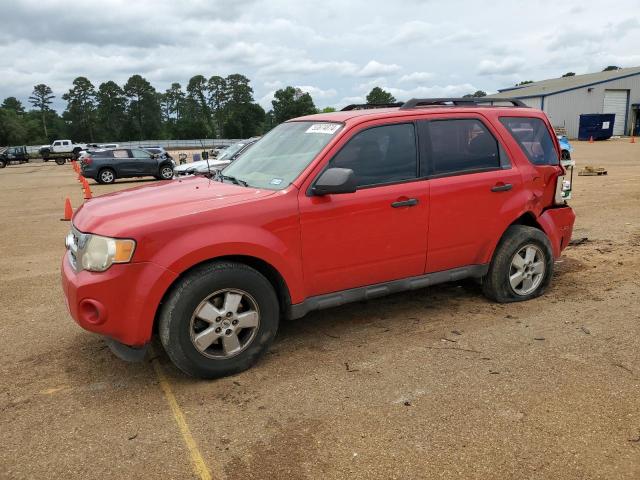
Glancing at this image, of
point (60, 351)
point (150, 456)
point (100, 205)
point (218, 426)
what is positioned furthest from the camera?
point (60, 351)

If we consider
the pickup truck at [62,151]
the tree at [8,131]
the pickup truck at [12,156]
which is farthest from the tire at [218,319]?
the tree at [8,131]

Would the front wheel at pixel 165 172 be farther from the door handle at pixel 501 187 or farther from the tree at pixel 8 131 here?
the tree at pixel 8 131

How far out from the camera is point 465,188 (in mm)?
4309

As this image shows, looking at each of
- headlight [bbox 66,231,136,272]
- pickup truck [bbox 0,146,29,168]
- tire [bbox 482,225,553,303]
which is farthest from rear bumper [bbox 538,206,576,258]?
pickup truck [bbox 0,146,29,168]

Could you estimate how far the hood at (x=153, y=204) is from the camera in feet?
10.8

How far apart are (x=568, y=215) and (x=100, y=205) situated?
4366mm

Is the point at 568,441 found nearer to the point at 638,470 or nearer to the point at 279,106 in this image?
the point at 638,470

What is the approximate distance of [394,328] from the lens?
430cm

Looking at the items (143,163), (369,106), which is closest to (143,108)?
(143,163)

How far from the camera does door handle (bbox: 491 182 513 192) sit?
4.46 metres

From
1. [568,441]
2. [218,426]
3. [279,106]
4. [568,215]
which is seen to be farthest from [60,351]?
[279,106]

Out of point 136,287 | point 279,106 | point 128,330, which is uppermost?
point 279,106

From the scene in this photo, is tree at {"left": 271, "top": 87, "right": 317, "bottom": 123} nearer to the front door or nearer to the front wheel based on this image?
the front wheel

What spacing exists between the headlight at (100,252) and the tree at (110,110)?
108m
